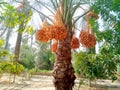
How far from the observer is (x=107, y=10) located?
4.70 meters

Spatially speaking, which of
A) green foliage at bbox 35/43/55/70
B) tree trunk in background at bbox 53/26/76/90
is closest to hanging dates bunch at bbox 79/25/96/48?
tree trunk in background at bbox 53/26/76/90

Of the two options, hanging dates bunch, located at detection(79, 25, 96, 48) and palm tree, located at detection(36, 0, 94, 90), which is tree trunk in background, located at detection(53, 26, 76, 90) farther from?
hanging dates bunch, located at detection(79, 25, 96, 48)

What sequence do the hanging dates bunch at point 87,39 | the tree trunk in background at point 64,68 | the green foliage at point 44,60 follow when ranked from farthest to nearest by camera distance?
the green foliage at point 44,60, the tree trunk in background at point 64,68, the hanging dates bunch at point 87,39

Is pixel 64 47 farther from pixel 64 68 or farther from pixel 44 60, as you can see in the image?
pixel 44 60

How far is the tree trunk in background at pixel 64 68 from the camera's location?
7.44 metres

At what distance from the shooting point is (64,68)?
7551 millimetres

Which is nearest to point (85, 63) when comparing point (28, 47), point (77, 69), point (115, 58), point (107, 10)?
point (77, 69)

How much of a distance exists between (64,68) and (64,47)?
2.27 feet

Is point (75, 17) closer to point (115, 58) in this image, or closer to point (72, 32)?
point (72, 32)

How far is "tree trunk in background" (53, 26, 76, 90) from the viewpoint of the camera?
24.4 feet

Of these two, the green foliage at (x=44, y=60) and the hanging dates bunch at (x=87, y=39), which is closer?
the hanging dates bunch at (x=87, y=39)

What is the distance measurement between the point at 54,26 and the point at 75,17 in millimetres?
2045

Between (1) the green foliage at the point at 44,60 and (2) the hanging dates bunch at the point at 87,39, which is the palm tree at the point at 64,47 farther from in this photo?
(1) the green foliage at the point at 44,60

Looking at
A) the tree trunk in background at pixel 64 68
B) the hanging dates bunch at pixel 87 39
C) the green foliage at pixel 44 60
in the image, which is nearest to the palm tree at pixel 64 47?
the tree trunk in background at pixel 64 68
